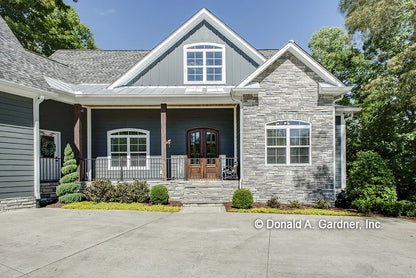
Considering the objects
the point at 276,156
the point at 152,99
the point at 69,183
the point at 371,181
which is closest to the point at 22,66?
the point at 69,183

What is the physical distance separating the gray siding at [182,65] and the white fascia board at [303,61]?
251cm

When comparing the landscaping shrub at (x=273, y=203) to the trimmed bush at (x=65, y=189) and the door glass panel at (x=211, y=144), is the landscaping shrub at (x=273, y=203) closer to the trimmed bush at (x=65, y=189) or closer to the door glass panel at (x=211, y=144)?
the door glass panel at (x=211, y=144)

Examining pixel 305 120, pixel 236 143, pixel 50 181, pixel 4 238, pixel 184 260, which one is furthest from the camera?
pixel 236 143

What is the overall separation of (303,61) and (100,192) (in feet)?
28.3

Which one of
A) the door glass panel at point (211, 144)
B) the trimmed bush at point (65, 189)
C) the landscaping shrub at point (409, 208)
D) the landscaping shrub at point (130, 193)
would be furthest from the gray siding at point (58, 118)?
the landscaping shrub at point (409, 208)

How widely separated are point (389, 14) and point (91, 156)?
43.6 ft

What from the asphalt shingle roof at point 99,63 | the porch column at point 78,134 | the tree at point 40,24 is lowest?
the porch column at point 78,134

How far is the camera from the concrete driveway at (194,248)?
378cm

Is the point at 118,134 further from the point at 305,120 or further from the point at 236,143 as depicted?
the point at 305,120

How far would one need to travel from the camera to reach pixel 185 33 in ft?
38.0

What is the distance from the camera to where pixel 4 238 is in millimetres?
5105

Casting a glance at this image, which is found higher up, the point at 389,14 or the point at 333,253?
the point at 389,14

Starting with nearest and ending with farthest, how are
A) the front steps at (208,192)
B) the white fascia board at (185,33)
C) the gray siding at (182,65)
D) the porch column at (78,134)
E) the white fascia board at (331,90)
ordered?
1. the white fascia board at (331,90)
2. the front steps at (208,192)
3. the porch column at (78,134)
4. the white fascia board at (185,33)
5. the gray siding at (182,65)

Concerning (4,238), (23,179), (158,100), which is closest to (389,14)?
(158,100)
